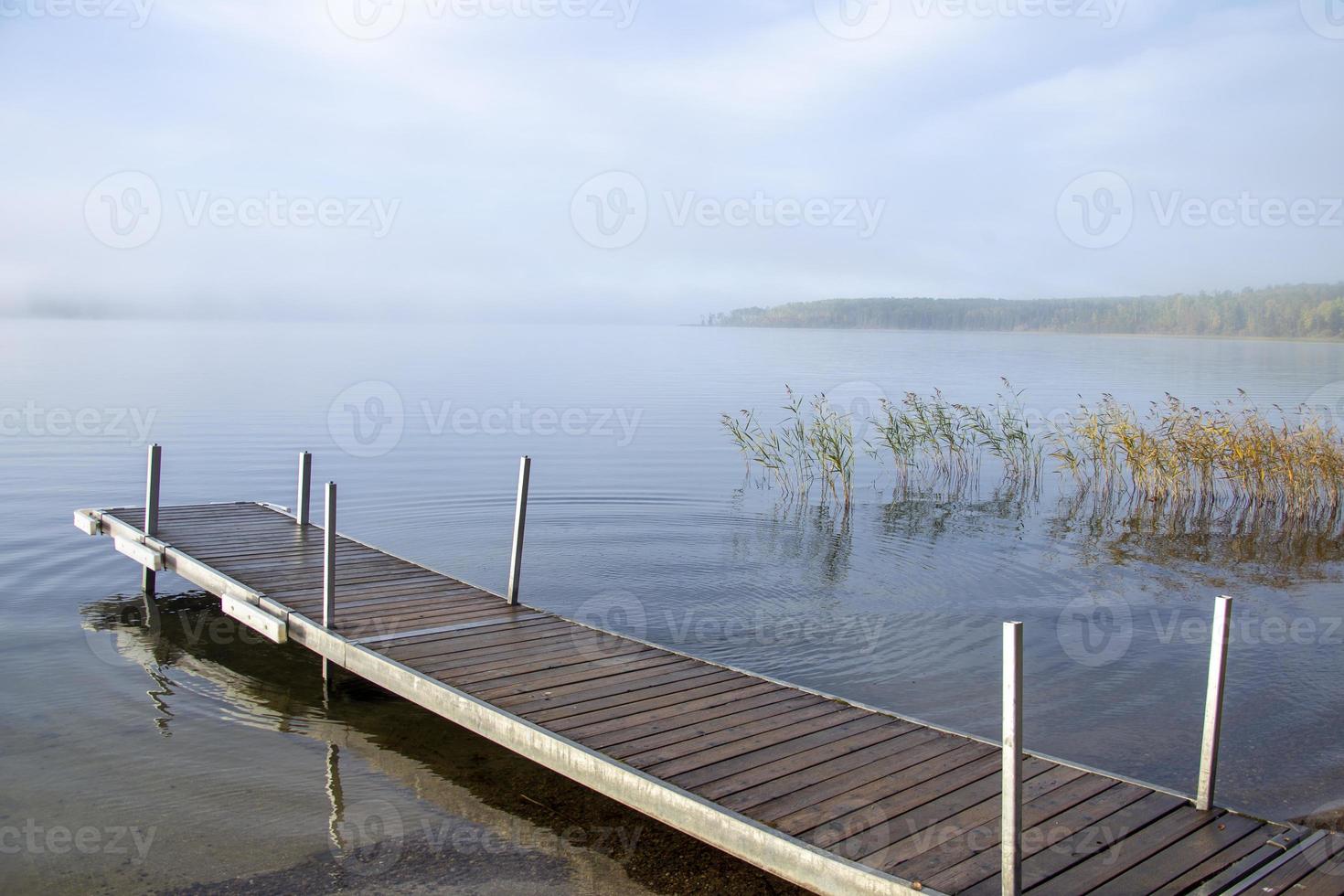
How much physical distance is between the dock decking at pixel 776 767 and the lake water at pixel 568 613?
0.51 meters

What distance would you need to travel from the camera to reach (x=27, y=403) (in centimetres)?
2648

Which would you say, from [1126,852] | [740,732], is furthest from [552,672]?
[1126,852]

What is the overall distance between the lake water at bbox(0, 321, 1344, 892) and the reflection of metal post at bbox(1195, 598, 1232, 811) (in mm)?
1667

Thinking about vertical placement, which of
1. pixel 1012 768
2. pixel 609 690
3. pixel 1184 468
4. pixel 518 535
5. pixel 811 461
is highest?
pixel 1184 468

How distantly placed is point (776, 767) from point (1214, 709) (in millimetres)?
2190

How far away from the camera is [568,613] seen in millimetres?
9695

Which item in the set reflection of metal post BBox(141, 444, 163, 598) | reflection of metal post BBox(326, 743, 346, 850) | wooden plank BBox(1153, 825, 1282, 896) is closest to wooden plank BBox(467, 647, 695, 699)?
reflection of metal post BBox(326, 743, 346, 850)

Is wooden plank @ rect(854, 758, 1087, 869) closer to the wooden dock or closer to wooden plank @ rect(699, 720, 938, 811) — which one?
the wooden dock

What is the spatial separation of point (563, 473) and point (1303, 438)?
39.5 feet

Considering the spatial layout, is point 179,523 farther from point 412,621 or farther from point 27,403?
point 27,403

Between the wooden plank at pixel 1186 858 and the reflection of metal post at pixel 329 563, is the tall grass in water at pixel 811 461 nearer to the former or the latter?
the reflection of metal post at pixel 329 563

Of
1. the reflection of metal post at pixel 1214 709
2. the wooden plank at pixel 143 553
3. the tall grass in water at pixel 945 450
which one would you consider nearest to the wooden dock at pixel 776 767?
the reflection of metal post at pixel 1214 709

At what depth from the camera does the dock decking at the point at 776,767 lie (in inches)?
171

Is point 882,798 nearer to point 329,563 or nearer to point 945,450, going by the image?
point 329,563
